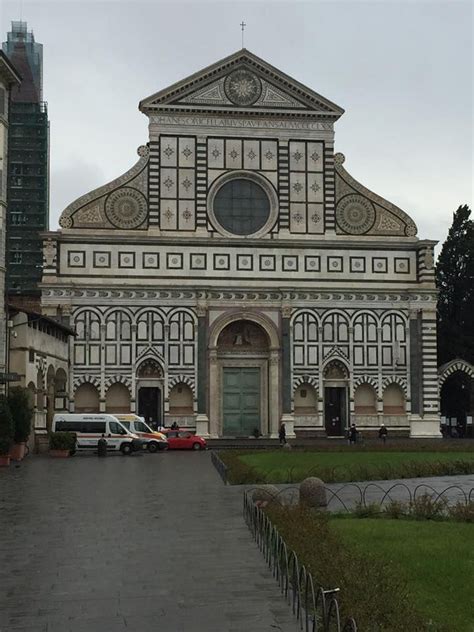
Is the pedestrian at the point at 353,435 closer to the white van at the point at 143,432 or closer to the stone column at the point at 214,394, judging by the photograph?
the stone column at the point at 214,394

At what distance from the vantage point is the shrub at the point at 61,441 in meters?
40.5

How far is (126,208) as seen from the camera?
52156 millimetres

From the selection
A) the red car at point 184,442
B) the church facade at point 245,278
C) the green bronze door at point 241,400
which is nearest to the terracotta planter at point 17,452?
the red car at point 184,442

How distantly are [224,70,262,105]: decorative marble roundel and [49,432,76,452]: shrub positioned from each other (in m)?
22.7

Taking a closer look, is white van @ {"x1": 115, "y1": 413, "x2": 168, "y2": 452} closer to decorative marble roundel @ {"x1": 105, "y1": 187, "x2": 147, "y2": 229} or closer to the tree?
decorative marble roundel @ {"x1": 105, "y1": 187, "x2": 147, "y2": 229}

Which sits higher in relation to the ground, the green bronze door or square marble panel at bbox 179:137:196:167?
square marble panel at bbox 179:137:196:167

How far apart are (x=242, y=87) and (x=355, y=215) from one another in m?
9.81

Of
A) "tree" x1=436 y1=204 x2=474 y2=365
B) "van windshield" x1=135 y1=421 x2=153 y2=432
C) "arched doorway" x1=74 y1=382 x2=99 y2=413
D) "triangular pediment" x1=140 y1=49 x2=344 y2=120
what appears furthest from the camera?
"tree" x1=436 y1=204 x2=474 y2=365

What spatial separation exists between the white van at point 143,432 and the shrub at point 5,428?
10.8 m

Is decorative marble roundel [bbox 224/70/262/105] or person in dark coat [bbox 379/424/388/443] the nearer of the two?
person in dark coat [bbox 379/424/388/443]

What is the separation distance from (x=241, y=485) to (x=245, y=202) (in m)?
30.1

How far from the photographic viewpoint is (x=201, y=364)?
51844 mm

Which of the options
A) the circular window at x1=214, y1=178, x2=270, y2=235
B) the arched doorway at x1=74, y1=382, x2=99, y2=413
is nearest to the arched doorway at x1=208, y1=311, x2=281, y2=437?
the circular window at x1=214, y1=178, x2=270, y2=235

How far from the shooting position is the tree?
203 ft
